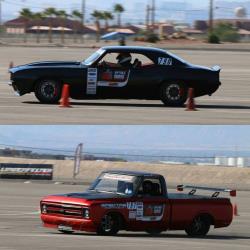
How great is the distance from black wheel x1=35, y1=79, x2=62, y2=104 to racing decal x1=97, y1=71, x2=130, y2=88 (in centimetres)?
116

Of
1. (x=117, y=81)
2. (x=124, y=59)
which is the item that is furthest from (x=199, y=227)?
(x=124, y=59)

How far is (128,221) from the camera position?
1825cm

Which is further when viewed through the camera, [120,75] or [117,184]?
[120,75]

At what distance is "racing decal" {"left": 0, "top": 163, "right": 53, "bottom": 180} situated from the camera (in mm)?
43750

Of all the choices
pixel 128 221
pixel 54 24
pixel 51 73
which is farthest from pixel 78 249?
pixel 54 24

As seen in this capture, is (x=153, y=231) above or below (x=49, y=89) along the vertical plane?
below

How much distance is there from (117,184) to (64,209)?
1288 mm

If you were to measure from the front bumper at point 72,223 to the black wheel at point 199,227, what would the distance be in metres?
2.48

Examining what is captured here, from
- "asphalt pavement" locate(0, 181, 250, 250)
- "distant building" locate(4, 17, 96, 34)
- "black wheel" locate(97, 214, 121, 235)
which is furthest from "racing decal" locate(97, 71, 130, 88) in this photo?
"distant building" locate(4, 17, 96, 34)

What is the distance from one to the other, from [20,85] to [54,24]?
14558cm

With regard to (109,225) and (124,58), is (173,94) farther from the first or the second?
(109,225)

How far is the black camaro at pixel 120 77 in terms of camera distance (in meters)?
26.6

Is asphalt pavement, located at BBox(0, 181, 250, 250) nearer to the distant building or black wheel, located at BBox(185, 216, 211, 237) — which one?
black wheel, located at BBox(185, 216, 211, 237)

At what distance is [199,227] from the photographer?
19469 mm
